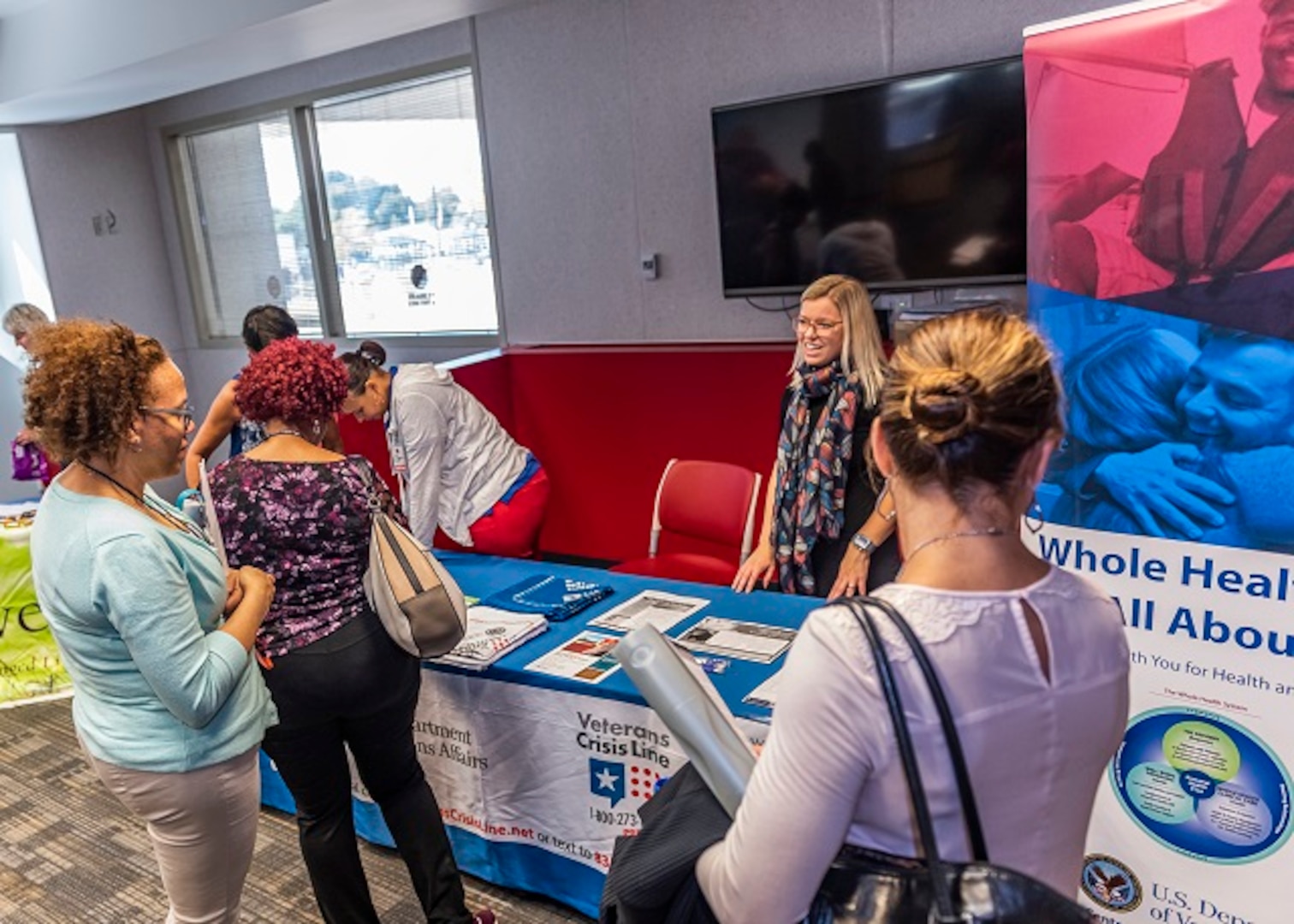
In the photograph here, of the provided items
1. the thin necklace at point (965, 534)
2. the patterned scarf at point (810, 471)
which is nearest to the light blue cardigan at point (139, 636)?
the thin necklace at point (965, 534)

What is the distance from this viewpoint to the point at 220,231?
22.3ft

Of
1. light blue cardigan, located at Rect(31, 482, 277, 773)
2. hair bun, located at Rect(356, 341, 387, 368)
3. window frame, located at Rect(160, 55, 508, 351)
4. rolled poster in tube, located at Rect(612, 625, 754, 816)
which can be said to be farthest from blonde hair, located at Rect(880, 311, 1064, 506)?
window frame, located at Rect(160, 55, 508, 351)

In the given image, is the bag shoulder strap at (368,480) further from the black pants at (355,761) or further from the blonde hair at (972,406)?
the blonde hair at (972,406)

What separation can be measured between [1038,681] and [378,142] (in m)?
5.60

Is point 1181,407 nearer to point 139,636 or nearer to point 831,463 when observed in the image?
point 831,463

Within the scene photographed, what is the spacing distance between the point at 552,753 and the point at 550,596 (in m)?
0.45

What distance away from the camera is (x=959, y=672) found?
850 millimetres

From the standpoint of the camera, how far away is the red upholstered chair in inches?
116

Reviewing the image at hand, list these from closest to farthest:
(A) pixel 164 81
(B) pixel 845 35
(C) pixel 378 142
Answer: (B) pixel 845 35 → (A) pixel 164 81 → (C) pixel 378 142

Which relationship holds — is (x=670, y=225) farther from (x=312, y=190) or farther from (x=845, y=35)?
(x=312, y=190)

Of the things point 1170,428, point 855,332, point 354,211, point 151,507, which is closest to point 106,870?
point 151,507

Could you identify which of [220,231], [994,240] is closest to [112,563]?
[994,240]

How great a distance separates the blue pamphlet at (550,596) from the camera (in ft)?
7.79

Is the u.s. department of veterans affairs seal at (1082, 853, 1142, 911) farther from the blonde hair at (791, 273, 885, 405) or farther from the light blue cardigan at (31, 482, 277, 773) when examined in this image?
the light blue cardigan at (31, 482, 277, 773)
